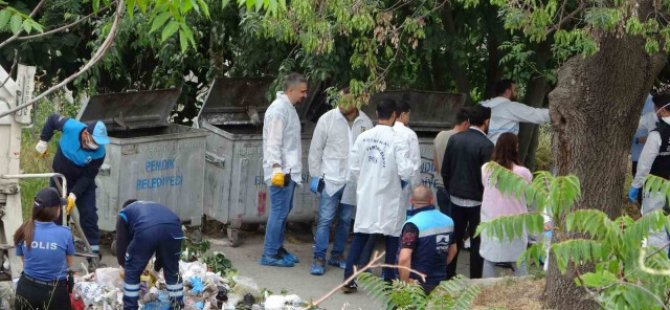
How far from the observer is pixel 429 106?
A: 41.1ft

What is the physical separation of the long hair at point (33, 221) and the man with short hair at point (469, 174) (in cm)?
345

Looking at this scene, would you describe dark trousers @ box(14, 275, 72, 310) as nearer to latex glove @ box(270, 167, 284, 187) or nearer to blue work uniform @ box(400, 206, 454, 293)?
blue work uniform @ box(400, 206, 454, 293)

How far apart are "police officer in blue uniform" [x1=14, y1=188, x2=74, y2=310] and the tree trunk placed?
11.5 feet

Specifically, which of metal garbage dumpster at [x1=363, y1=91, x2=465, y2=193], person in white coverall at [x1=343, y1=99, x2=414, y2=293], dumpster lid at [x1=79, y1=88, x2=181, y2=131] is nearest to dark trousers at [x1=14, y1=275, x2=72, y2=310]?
person in white coverall at [x1=343, y1=99, x2=414, y2=293]

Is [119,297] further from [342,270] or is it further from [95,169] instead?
[342,270]

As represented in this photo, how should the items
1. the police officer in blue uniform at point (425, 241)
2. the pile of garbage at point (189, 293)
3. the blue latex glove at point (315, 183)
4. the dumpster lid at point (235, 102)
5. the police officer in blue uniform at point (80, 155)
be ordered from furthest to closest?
the dumpster lid at point (235, 102)
the blue latex glove at point (315, 183)
the police officer in blue uniform at point (80, 155)
the pile of garbage at point (189, 293)
the police officer in blue uniform at point (425, 241)

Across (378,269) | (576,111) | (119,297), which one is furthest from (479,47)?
(119,297)

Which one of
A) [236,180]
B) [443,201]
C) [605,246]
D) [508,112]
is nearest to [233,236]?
[236,180]

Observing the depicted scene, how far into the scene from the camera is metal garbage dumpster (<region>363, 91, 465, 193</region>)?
12258mm

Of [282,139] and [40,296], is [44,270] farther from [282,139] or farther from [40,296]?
[282,139]

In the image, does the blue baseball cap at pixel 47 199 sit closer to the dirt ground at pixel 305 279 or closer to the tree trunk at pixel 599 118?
the dirt ground at pixel 305 279

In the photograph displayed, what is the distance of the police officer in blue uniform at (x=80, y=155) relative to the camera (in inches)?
422

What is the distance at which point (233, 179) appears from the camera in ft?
39.0

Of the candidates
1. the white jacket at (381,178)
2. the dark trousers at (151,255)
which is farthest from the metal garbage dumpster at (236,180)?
the dark trousers at (151,255)
